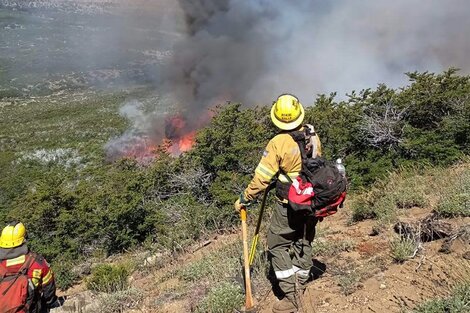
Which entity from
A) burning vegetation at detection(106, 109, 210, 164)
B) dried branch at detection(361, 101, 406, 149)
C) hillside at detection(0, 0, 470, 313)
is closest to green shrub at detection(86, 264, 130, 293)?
hillside at detection(0, 0, 470, 313)

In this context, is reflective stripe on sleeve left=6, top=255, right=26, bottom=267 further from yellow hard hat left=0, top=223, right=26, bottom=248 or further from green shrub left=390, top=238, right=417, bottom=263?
green shrub left=390, top=238, right=417, bottom=263

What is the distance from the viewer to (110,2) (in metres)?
193

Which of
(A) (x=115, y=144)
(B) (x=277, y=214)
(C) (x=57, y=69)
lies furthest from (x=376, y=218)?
(C) (x=57, y=69)

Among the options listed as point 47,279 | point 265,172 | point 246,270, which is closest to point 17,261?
point 47,279

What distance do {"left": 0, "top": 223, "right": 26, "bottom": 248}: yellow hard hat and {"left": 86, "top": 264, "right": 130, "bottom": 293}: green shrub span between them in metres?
1.70

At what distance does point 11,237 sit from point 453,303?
363 centimetres

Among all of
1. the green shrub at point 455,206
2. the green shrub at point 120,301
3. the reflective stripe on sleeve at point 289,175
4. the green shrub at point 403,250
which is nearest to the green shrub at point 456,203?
the green shrub at point 455,206

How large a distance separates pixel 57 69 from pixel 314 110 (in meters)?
87.5

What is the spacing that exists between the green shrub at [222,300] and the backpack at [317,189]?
1.17m

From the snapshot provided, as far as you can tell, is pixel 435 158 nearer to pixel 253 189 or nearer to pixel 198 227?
pixel 198 227

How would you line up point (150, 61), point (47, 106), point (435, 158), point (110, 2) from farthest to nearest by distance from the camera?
point (110, 2)
point (150, 61)
point (47, 106)
point (435, 158)

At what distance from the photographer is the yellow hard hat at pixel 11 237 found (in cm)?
396

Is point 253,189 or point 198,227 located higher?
point 253,189

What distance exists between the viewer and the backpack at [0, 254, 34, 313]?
3.67 m
